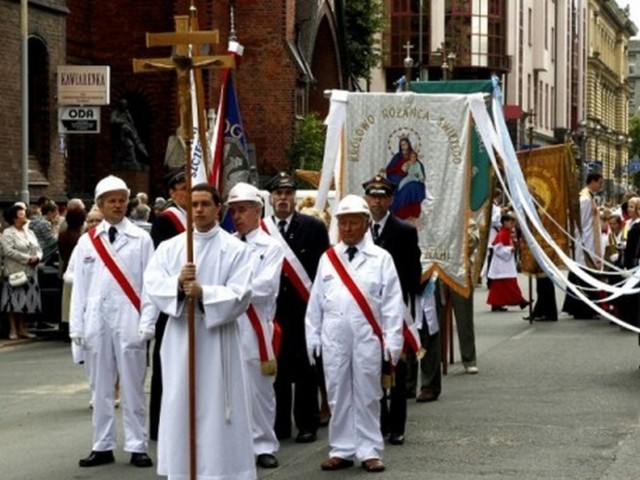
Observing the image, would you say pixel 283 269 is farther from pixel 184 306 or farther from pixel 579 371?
pixel 579 371

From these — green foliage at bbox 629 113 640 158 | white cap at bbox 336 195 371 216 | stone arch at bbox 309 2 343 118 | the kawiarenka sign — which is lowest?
white cap at bbox 336 195 371 216

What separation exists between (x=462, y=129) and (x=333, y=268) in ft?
15.6

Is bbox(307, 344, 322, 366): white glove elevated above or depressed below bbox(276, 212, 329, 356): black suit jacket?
below

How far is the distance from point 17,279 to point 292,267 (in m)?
9.56

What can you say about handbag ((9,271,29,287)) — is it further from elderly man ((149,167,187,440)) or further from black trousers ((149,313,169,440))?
elderly man ((149,167,187,440))

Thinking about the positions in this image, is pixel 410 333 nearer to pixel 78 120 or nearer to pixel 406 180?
pixel 406 180

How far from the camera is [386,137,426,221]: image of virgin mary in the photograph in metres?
15.3

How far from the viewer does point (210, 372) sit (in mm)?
9312

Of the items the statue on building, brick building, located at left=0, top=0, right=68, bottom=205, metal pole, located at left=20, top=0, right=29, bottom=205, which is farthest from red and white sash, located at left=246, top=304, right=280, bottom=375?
the statue on building

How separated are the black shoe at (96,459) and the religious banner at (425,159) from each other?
477 centimetres

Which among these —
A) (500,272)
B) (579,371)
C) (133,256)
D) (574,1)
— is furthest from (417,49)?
(133,256)

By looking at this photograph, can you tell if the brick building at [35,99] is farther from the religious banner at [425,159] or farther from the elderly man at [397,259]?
the elderly man at [397,259]

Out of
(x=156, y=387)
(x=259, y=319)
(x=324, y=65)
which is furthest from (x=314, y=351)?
(x=324, y=65)

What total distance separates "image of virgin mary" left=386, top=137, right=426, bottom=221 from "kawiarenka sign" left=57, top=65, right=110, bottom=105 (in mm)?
14048
